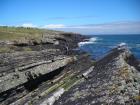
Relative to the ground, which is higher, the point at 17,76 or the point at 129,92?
the point at 129,92

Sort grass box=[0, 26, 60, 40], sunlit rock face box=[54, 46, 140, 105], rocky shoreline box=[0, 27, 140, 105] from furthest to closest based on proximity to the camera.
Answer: grass box=[0, 26, 60, 40]
rocky shoreline box=[0, 27, 140, 105]
sunlit rock face box=[54, 46, 140, 105]

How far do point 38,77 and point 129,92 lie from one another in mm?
16178

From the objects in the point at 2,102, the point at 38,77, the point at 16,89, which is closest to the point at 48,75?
the point at 38,77

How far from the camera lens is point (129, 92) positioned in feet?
35.8

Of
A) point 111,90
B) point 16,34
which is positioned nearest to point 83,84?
point 111,90

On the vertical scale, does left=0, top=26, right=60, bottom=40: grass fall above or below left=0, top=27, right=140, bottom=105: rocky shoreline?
below

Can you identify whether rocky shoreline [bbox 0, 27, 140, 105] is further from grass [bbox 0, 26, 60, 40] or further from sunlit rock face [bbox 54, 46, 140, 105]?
grass [bbox 0, 26, 60, 40]

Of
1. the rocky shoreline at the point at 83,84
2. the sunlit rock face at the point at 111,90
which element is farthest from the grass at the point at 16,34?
the sunlit rock face at the point at 111,90

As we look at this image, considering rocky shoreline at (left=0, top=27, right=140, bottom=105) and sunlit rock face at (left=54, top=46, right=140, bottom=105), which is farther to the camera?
rocky shoreline at (left=0, top=27, right=140, bottom=105)

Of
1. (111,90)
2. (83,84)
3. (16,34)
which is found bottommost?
(16,34)

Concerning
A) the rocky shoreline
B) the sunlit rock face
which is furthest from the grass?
the sunlit rock face

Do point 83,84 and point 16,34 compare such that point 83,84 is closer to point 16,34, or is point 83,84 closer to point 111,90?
point 111,90

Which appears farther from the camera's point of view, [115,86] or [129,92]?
[115,86]

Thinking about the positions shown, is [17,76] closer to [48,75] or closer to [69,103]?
[48,75]
